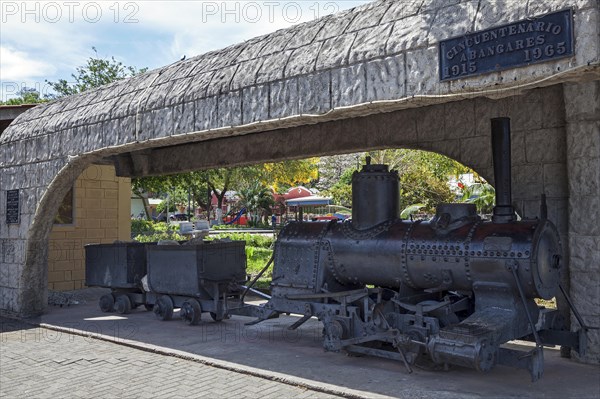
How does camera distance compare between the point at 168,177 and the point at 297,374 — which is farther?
the point at 168,177

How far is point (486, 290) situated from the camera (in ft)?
20.2

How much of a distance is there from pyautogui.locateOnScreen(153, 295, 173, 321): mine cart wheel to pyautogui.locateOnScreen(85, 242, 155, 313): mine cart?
68 centimetres

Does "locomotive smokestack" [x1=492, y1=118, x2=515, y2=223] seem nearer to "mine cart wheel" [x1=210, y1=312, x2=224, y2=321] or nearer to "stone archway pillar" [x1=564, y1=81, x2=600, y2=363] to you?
"stone archway pillar" [x1=564, y1=81, x2=600, y2=363]

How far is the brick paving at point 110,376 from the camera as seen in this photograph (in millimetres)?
5891

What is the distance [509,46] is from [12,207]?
9.31 meters

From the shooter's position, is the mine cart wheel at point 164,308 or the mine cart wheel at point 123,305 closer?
the mine cart wheel at point 164,308

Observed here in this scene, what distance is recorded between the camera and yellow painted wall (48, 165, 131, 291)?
13266 mm

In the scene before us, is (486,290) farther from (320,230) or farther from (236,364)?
(236,364)

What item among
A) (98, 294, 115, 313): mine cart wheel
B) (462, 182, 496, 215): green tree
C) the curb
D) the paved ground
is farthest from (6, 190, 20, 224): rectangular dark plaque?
(462, 182, 496, 215): green tree

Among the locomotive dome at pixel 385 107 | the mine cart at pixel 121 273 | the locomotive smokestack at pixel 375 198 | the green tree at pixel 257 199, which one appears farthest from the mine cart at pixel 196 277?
the green tree at pixel 257 199

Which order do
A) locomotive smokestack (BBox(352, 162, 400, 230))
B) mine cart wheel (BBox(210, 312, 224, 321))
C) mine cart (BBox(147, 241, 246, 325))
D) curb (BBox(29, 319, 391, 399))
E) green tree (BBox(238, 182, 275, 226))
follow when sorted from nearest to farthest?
curb (BBox(29, 319, 391, 399)) < locomotive smokestack (BBox(352, 162, 400, 230)) < mine cart (BBox(147, 241, 246, 325)) < mine cart wheel (BBox(210, 312, 224, 321)) < green tree (BBox(238, 182, 275, 226))

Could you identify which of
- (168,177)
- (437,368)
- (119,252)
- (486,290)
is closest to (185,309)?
(119,252)

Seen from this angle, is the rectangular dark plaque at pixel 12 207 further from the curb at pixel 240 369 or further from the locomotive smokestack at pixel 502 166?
the locomotive smokestack at pixel 502 166

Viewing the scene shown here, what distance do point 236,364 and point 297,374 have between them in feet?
2.84
